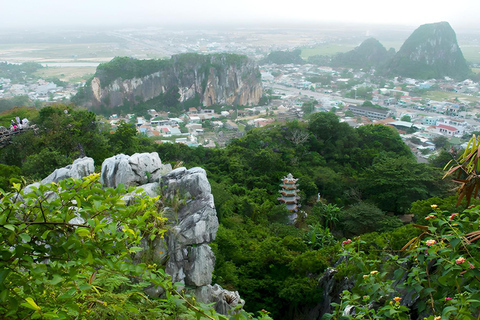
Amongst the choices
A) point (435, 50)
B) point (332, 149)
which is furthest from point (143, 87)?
point (435, 50)

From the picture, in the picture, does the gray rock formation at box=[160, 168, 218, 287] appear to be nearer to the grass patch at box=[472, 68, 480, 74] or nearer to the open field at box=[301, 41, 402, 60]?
the grass patch at box=[472, 68, 480, 74]

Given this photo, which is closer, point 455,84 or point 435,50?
point 455,84

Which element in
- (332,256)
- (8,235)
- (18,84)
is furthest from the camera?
(18,84)

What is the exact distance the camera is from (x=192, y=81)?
40.3 metres

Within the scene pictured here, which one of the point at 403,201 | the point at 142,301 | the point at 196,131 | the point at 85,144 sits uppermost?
the point at 142,301

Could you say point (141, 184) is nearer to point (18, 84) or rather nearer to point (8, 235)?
point (8, 235)

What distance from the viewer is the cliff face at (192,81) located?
37562 mm

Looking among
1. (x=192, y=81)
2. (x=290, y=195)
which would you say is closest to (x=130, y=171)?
(x=290, y=195)

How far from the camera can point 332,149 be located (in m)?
14.8

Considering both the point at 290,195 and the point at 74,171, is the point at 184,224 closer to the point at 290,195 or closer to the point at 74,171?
the point at 74,171

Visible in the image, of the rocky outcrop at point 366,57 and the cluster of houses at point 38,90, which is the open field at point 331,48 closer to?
the rocky outcrop at point 366,57

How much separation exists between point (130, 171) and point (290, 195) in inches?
231

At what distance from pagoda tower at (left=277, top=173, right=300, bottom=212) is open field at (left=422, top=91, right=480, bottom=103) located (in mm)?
31041

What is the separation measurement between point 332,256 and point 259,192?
4021 millimetres
